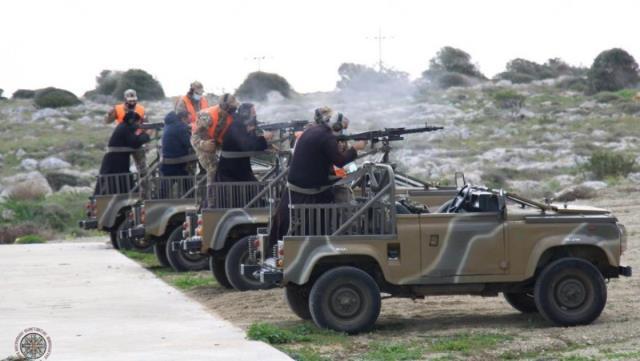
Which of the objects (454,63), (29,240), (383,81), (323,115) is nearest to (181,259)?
(323,115)

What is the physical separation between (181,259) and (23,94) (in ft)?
234

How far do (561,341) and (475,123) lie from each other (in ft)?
151

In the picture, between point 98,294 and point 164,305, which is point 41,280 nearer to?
point 98,294

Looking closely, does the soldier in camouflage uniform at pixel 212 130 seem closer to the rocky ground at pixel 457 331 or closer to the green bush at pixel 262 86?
the rocky ground at pixel 457 331

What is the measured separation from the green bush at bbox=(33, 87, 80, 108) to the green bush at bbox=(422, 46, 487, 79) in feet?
72.2

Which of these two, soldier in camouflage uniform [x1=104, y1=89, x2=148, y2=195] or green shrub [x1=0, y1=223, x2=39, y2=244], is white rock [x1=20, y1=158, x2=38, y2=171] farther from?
soldier in camouflage uniform [x1=104, y1=89, x2=148, y2=195]

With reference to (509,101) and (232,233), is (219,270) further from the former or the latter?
(509,101)

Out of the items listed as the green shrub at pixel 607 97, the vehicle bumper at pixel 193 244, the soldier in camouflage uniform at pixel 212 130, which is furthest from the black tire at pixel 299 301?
the green shrub at pixel 607 97

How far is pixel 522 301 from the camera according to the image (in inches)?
534

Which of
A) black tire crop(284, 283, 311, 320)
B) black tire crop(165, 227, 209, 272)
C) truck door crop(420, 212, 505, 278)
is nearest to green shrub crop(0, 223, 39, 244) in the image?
black tire crop(165, 227, 209, 272)

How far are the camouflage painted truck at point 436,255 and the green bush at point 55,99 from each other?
66771 mm

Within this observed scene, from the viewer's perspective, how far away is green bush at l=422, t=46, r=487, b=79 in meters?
85.2

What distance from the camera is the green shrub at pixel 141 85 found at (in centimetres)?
7794

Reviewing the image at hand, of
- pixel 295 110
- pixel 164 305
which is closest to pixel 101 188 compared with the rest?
pixel 164 305
